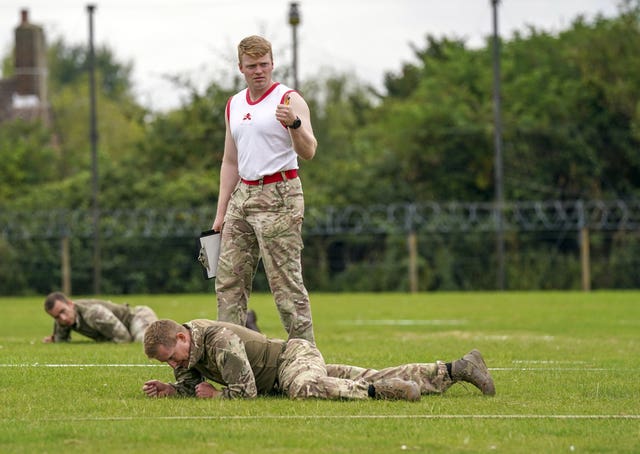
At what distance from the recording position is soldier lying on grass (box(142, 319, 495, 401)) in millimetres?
9211

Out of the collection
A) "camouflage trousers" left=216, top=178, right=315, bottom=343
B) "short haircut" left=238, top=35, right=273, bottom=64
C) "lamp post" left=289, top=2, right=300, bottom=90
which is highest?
"lamp post" left=289, top=2, right=300, bottom=90

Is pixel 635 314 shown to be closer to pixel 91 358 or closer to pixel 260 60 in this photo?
pixel 91 358

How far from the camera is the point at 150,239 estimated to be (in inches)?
1538

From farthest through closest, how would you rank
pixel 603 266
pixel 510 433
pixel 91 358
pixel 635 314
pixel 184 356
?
pixel 603 266
pixel 635 314
pixel 91 358
pixel 184 356
pixel 510 433

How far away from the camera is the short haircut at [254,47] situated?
33.5 feet

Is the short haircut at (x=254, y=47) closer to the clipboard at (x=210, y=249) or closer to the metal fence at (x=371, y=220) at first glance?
the clipboard at (x=210, y=249)

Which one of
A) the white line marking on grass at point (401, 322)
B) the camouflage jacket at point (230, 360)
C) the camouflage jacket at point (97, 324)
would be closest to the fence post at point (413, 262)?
the white line marking on grass at point (401, 322)

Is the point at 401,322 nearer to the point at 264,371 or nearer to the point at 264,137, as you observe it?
the point at 264,137

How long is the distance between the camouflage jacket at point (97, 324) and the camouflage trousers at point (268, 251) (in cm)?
557

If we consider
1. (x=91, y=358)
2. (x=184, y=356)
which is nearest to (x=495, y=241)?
(x=91, y=358)

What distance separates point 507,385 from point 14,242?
3012 centimetres

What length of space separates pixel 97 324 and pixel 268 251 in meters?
6.04

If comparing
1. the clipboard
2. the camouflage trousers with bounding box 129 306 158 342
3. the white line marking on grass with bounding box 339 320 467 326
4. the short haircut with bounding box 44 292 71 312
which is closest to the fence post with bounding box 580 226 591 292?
the white line marking on grass with bounding box 339 320 467 326

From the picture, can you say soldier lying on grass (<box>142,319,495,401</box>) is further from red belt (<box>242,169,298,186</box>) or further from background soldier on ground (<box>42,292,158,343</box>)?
background soldier on ground (<box>42,292,158,343</box>)
